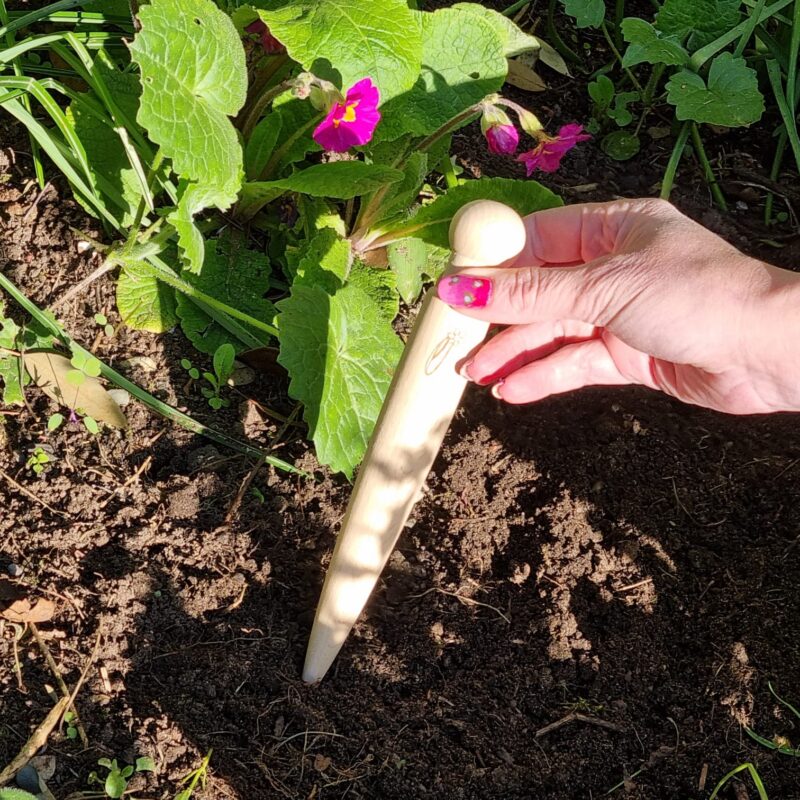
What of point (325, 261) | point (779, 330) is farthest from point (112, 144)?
point (779, 330)

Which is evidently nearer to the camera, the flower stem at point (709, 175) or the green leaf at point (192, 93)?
the green leaf at point (192, 93)

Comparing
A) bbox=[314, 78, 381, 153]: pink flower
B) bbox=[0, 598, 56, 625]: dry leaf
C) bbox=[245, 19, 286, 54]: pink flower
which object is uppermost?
bbox=[245, 19, 286, 54]: pink flower

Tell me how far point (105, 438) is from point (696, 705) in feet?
4.49

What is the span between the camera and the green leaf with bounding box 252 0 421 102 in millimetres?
1867

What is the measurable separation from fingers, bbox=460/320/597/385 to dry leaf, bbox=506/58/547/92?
43.0 inches

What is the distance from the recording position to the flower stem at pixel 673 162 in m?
2.54

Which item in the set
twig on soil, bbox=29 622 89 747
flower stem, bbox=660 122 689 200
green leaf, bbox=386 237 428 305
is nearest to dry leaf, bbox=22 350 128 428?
twig on soil, bbox=29 622 89 747

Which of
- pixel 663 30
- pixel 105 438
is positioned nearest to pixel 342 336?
pixel 105 438

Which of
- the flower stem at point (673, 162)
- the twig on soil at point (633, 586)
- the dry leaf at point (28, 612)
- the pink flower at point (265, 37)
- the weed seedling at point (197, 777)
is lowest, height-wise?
the twig on soil at point (633, 586)

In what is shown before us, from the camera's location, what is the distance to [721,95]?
2545 millimetres

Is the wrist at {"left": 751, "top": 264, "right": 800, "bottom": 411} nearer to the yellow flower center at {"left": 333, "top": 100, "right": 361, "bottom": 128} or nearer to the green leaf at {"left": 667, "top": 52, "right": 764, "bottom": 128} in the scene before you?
the yellow flower center at {"left": 333, "top": 100, "right": 361, "bottom": 128}

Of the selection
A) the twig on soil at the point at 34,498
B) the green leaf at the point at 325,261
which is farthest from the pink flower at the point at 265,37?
the twig on soil at the point at 34,498

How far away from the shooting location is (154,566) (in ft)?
6.44

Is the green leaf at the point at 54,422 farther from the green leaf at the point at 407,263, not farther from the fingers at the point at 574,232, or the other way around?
the fingers at the point at 574,232
